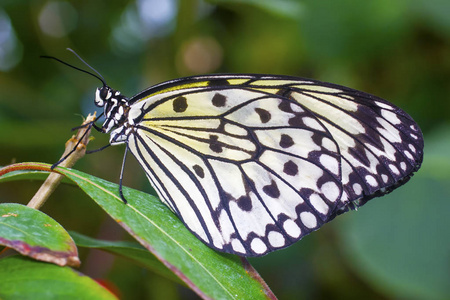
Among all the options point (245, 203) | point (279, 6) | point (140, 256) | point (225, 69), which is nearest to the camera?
point (140, 256)

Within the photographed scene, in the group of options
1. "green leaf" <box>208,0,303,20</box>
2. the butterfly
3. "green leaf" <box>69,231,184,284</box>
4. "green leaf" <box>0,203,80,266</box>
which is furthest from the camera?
"green leaf" <box>208,0,303,20</box>

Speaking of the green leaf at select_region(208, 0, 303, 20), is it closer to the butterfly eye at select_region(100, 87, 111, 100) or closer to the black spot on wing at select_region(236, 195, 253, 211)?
the butterfly eye at select_region(100, 87, 111, 100)

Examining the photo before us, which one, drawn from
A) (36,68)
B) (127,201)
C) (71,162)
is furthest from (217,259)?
(36,68)

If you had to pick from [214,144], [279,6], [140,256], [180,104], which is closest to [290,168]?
[214,144]

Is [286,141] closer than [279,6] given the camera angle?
Yes

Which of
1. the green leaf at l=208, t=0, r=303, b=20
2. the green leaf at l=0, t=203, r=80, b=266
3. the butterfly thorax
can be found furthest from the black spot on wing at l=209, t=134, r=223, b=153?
the green leaf at l=208, t=0, r=303, b=20

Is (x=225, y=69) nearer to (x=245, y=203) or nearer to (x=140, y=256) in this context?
(x=245, y=203)

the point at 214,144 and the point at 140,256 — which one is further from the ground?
the point at 214,144
